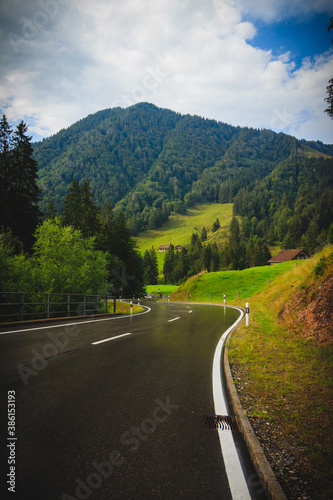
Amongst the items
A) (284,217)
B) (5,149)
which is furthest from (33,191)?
(284,217)

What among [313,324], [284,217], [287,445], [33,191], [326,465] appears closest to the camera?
[326,465]

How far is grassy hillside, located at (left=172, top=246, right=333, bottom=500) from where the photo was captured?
243 cm

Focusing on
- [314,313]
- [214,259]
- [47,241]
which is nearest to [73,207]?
[47,241]

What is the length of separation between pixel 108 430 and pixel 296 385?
3543 millimetres

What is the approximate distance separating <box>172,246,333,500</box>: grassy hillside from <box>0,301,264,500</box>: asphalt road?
44cm

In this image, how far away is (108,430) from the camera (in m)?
2.94

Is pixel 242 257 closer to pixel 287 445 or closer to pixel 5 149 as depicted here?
pixel 5 149

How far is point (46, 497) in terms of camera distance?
194 centimetres

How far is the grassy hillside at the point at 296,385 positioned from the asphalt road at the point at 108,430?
436mm

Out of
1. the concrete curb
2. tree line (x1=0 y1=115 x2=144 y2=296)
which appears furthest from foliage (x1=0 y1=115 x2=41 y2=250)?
the concrete curb

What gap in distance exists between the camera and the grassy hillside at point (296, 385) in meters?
2.43

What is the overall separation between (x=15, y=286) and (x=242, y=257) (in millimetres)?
100108

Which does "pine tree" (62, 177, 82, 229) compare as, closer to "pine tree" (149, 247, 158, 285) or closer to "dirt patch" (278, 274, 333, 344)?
"dirt patch" (278, 274, 333, 344)

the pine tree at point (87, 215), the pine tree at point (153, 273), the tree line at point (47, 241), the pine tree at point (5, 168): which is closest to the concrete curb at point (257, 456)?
the tree line at point (47, 241)
